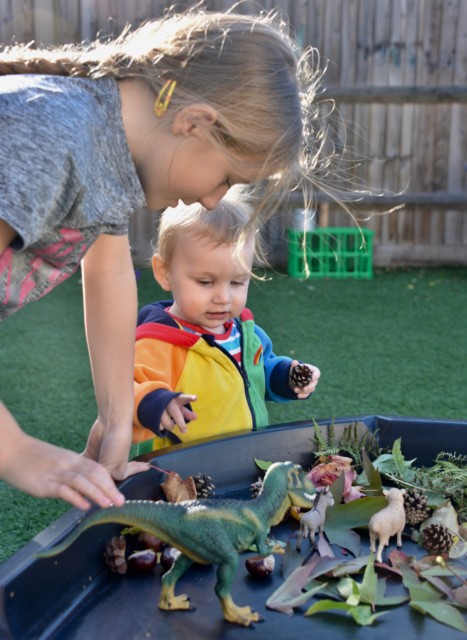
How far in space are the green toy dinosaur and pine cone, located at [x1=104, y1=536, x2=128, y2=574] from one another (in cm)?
10

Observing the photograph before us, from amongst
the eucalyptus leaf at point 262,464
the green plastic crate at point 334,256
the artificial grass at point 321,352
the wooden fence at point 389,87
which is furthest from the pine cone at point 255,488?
the wooden fence at point 389,87

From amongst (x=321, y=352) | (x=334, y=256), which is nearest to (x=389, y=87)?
(x=334, y=256)

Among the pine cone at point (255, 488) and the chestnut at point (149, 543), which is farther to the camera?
the pine cone at point (255, 488)

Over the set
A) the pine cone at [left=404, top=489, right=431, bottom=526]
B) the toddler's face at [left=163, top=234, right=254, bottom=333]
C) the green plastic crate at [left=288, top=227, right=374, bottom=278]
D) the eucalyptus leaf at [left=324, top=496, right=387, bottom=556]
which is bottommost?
the green plastic crate at [left=288, top=227, right=374, bottom=278]

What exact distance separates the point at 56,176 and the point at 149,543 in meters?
0.44

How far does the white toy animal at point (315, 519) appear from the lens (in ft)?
3.34

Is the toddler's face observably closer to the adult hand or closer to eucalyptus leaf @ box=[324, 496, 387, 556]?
the adult hand

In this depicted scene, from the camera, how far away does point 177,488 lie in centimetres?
108

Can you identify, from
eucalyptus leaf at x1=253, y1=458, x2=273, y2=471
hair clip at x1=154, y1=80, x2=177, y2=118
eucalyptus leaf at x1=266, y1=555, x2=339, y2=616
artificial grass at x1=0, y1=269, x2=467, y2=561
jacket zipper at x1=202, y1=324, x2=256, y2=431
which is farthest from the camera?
artificial grass at x1=0, y1=269, x2=467, y2=561

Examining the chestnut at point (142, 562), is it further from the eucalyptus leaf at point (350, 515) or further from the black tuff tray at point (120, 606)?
the eucalyptus leaf at point (350, 515)

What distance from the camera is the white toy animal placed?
1019mm

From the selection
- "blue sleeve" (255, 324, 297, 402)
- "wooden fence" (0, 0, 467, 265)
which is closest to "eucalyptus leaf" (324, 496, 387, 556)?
"blue sleeve" (255, 324, 297, 402)

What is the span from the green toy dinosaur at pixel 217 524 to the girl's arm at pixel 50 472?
0.04 m

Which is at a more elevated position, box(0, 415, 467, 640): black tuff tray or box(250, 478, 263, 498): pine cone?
box(0, 415, 467, 640): black tuff tray
